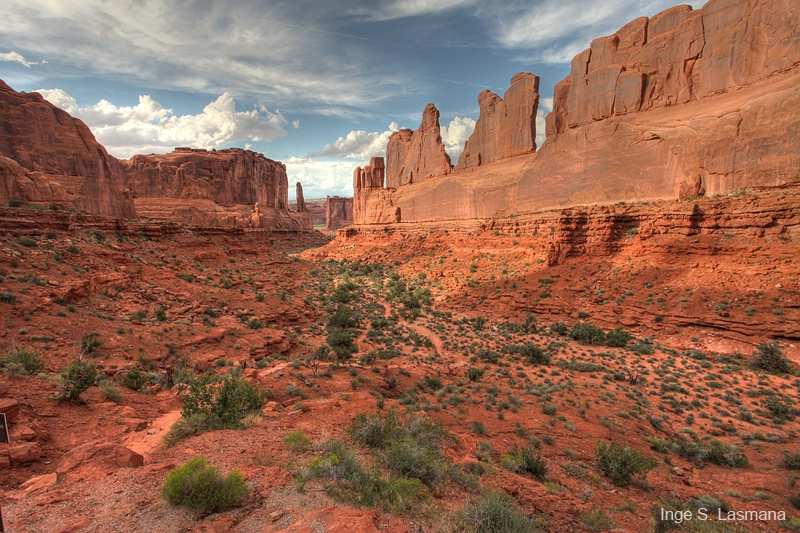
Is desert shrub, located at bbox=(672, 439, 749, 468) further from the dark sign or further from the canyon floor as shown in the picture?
the dark sign

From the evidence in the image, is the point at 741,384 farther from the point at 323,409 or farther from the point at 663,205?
the point at 323,409

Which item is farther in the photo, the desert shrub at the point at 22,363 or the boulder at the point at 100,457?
the desert shrub at the point at 22,363

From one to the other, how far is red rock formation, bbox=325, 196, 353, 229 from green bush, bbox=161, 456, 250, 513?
125 m

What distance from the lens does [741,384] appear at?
12914 millimetres

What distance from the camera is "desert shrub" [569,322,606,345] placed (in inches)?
717

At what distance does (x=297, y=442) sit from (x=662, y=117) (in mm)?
31332

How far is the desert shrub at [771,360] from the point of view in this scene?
1350 centimetres

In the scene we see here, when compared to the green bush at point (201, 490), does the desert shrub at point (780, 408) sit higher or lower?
lower

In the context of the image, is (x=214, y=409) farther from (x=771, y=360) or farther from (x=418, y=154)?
(x=418, y=154)

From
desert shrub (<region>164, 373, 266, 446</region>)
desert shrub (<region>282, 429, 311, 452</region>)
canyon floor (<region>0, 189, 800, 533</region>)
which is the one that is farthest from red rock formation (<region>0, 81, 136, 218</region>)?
desert shrub (<region>282, 429, 311, 452</region>)

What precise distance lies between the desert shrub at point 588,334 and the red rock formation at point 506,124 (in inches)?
885

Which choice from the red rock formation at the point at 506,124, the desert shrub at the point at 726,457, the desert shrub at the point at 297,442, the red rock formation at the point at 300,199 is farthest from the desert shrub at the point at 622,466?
the red rock formation at the point at 300,199

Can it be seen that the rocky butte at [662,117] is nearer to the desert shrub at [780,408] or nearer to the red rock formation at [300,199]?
the desert shrub at [780,408]

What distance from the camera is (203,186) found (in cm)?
6506
